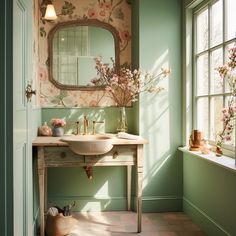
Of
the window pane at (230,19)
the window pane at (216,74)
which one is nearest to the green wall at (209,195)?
→ the window pane at (216,74)

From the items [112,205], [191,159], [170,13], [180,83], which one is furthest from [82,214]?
[170,13]

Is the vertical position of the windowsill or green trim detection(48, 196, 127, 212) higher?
the windowsill

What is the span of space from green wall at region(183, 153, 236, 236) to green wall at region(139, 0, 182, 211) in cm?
15

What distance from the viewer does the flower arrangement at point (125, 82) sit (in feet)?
11.3

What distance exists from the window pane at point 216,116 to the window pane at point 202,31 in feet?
1.91

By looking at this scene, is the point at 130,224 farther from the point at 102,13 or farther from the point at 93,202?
the point at 102,13

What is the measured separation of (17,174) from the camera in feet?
5.60

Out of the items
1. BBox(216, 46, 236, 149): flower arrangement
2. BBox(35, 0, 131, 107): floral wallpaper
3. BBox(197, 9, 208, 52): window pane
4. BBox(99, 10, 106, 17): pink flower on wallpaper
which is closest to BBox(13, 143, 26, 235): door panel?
BBox(216, 46, 236, 149): flower arrangement

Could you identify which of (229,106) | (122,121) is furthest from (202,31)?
(122,121)

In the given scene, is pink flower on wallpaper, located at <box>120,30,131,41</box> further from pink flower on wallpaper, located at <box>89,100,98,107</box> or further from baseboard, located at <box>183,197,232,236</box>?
baseboard, located at <box>183,197,232,236</box>

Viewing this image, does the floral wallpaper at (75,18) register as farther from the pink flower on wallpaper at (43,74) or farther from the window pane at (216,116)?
the window pane at (216,116)

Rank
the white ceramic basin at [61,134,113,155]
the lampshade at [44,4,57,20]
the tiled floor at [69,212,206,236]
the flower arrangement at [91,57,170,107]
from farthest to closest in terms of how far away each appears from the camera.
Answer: the flower arrangement at [91,57,170,107] < the lampshade at [44,4,57,20] < the tiled floor at [69,212,206,236] < the white ceramic basin at [61,134,113,155]

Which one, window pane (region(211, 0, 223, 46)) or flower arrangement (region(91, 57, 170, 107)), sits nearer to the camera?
window pane (region(211, 0, 223, 46))

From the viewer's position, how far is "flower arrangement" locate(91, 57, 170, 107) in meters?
3.43
